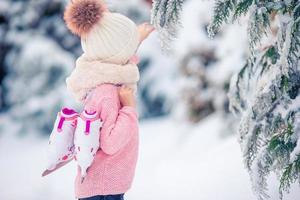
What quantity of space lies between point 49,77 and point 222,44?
276 centimetres

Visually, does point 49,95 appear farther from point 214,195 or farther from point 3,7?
point 214,195

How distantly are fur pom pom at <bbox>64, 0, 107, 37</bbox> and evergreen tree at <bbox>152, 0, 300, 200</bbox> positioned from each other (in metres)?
0.33

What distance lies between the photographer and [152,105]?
8.20m

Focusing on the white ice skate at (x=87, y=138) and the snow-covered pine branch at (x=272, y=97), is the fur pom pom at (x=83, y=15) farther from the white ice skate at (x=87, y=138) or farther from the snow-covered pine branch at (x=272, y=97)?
the snow-covered pine branch at (x=272, y=97)

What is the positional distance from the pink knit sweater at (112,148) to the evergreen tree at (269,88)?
0.39 m

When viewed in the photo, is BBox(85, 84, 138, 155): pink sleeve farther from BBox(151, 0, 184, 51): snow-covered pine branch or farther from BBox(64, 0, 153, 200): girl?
BBox(151, 0, 184, 51): snow-covered pine branch

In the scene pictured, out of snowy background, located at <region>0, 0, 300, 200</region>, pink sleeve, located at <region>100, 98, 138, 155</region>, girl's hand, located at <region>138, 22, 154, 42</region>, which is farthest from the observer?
snowy background, located at <region>0, 0, 300, 200</region>

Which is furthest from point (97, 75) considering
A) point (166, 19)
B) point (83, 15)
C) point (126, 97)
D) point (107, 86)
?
point (166, 19)

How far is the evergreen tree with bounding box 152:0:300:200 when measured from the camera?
94.0 inches

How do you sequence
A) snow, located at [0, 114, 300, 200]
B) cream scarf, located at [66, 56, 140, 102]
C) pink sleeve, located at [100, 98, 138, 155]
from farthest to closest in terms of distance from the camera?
snow, located at [0, 114, 300, 200]
cream scarf, located at [66, 56, 140, 102]
pink sleeve, located at [100, 98, 138, 155]

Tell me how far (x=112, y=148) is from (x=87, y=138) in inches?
5.3

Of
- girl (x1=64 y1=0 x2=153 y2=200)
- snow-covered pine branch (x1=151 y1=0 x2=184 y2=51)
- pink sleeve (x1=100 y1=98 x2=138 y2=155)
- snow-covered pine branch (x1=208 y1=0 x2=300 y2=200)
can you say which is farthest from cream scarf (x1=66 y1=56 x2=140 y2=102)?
snow-covered pine branch (x1=208 y1=0 x2=300 y2=200)

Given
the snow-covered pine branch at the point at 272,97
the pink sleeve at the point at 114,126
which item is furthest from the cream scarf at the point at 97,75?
the snow-covered pine branch at the point at 272,97

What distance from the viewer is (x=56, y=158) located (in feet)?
8.54
